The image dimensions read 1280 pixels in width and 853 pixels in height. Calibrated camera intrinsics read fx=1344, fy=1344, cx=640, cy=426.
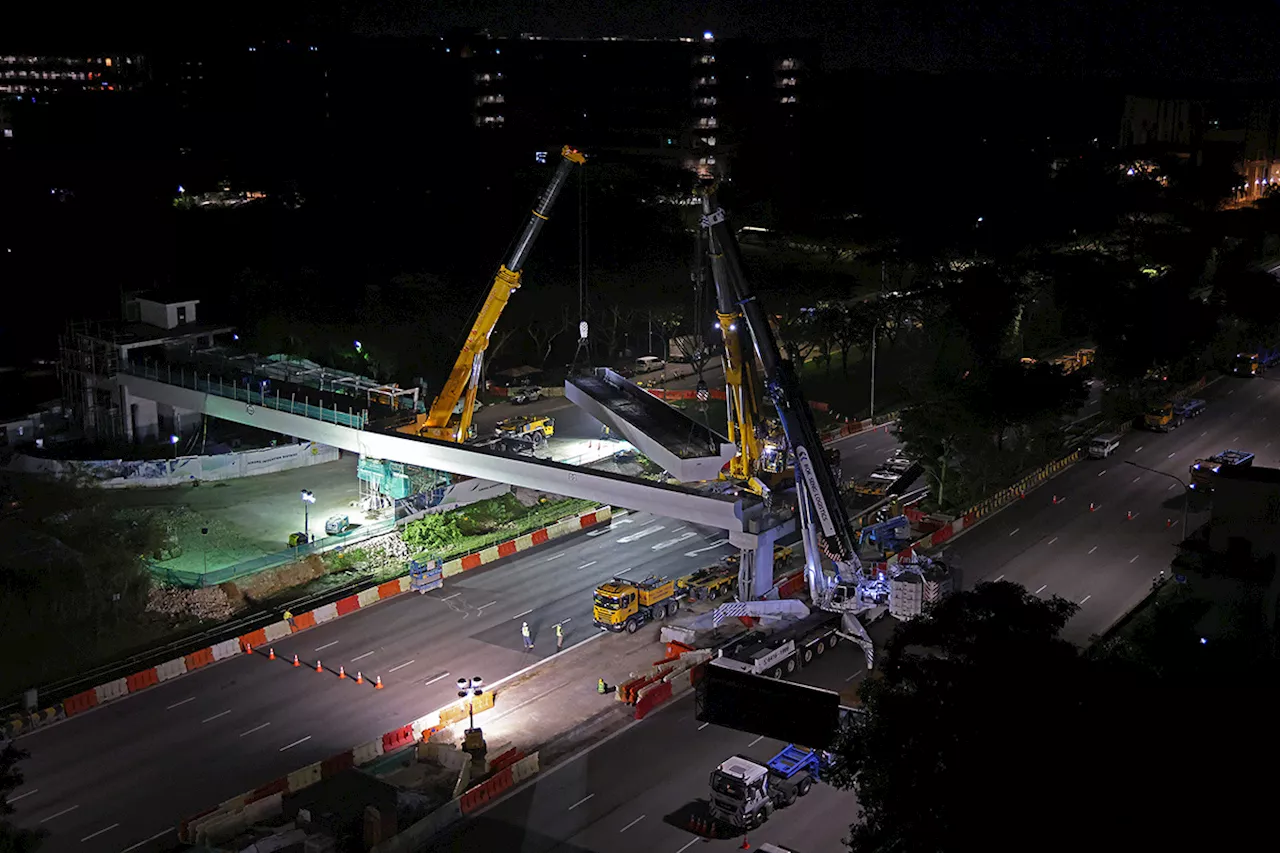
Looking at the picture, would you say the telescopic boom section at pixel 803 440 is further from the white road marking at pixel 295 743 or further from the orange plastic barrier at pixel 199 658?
the orange plastic barrier at pixel 199 658

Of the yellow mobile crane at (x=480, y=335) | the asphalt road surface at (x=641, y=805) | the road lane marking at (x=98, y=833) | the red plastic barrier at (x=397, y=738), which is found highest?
the yellow mobile crane at (x=480, y=335)

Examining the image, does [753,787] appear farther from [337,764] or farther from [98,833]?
[98,833]

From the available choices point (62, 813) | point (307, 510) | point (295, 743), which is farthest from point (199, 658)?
point (307, 510)

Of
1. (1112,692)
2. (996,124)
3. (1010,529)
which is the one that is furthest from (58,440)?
(996,124)

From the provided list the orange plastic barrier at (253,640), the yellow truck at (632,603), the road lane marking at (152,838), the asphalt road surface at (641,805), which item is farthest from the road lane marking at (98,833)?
the yellow truck at (632,603)

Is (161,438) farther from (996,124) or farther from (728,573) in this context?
(996,124)

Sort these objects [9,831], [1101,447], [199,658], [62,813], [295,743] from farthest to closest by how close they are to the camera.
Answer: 1. [1101,447]
2. [199,658]
3. [295,743]
4. [62,813]
5. [9,831]

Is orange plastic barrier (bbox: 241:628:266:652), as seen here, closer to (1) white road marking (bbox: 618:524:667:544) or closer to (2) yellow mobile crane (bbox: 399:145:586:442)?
(2) yellow mobile crane (bbox: 399:145:586:442)
